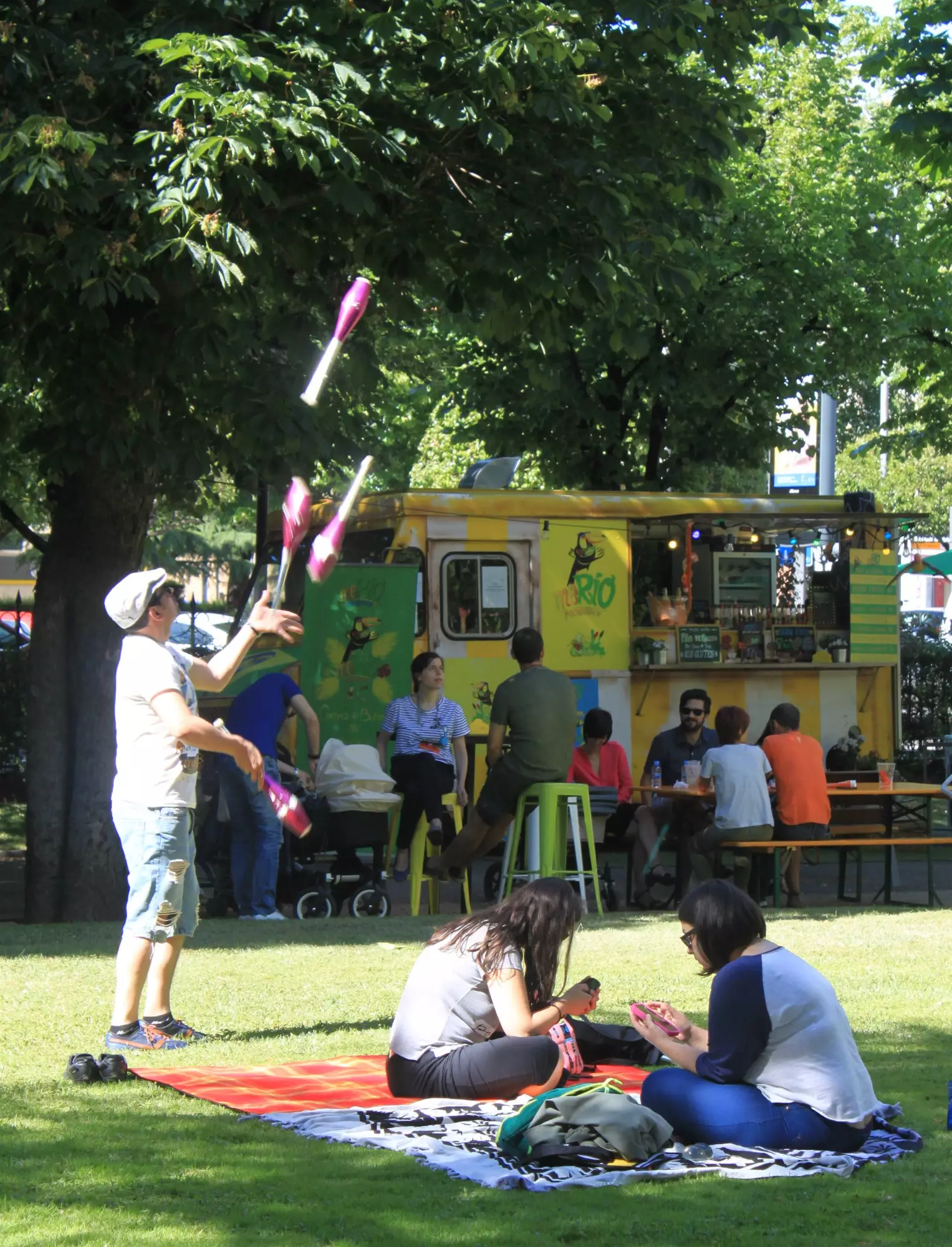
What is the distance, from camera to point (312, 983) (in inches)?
363

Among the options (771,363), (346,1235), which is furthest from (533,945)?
(771,363)

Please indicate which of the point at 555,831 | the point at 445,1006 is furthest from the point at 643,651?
the point at 445,1006

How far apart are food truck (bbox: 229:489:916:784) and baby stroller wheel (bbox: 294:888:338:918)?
1848mm

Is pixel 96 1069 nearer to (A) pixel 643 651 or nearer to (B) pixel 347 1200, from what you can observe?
(B) pixel 347 1200

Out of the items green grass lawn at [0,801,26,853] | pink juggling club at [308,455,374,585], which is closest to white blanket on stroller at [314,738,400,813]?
pink juggling club at [308,455,374,585]

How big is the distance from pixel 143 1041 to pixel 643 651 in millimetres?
10062

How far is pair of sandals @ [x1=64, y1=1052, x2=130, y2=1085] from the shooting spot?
668 centimetres

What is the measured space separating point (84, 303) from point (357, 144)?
6.60 ft

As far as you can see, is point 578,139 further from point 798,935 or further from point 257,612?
point 257,612

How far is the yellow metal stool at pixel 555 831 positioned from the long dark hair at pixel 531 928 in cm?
583

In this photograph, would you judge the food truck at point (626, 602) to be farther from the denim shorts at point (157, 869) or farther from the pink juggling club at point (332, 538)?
the pink juggling club at point (332, 538)

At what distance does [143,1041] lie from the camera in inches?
287

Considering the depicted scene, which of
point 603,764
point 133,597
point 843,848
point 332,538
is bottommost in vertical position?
point 843,848

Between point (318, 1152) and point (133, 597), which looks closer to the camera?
point (318, 1152)
